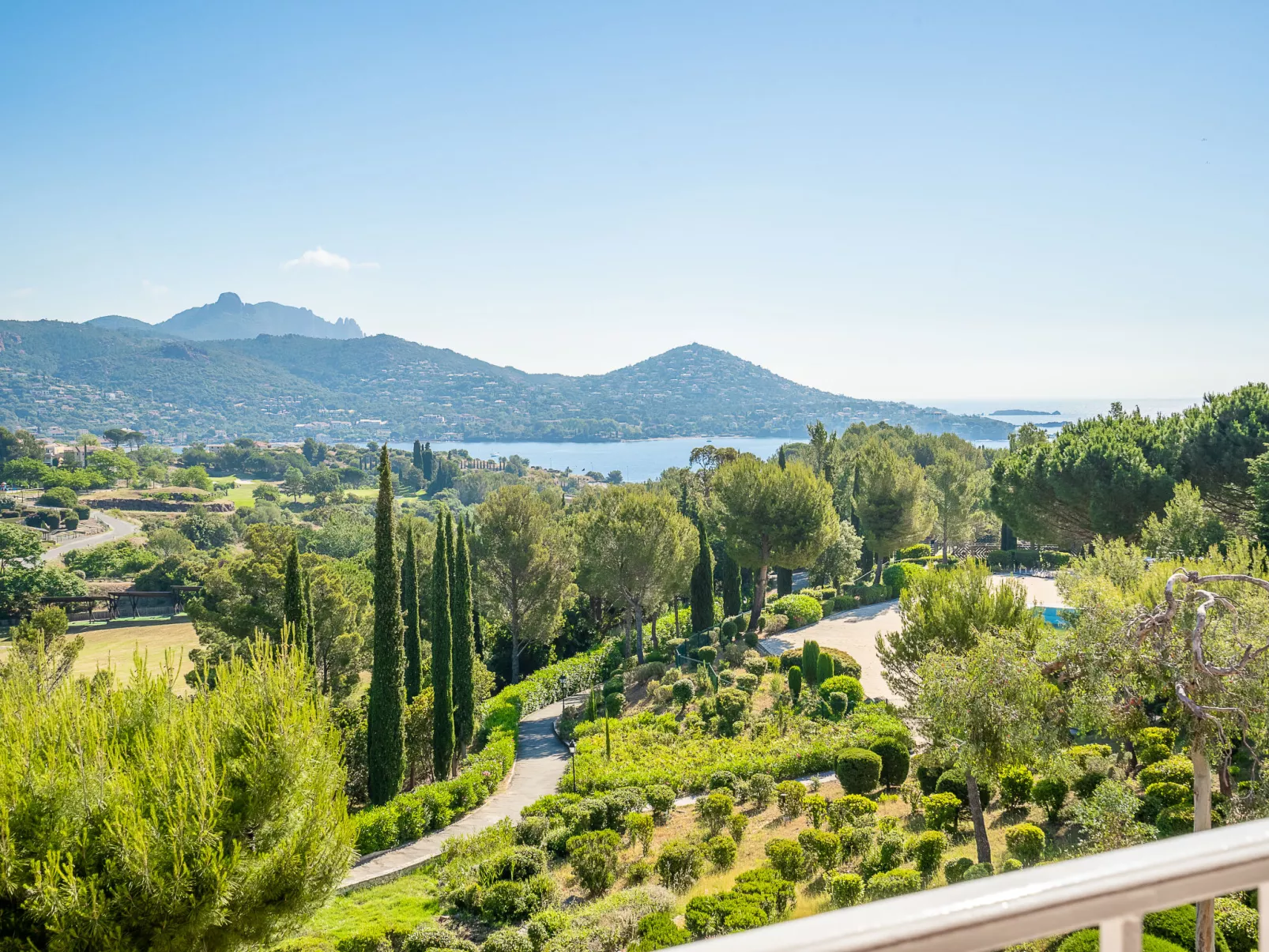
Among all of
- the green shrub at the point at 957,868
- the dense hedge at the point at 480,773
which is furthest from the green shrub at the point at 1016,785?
the dense hedge at the point at 480,773

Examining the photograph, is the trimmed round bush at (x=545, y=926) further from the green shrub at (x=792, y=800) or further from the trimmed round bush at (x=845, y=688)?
the trimmed round bush at (x=845, y=688)

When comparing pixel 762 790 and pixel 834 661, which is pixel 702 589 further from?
pixel 762 790

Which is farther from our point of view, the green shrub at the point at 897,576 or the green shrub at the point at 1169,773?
the green shrub at the point at 897,576

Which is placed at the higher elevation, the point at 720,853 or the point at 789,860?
the point at 789,860

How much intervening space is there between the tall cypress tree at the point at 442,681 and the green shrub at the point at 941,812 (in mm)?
11613

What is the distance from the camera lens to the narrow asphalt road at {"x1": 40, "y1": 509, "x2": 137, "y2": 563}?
64500 mm

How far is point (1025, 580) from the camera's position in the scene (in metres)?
35.8

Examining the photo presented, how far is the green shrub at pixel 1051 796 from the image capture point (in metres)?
12.3

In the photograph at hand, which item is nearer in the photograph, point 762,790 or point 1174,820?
point 1174,820

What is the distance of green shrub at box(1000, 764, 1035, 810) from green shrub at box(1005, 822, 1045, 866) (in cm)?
189

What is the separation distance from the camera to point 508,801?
1802 cm

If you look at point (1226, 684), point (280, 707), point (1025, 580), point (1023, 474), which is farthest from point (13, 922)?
point (1025, 580)

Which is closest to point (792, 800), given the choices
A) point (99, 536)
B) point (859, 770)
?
point (859, 770)

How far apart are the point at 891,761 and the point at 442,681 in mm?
10594
